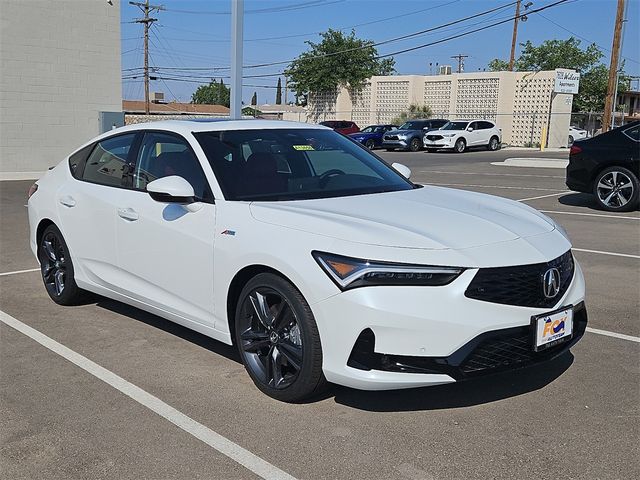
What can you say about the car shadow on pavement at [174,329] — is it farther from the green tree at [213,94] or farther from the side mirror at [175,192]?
the green tree at [213,94]

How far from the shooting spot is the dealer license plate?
358 cm

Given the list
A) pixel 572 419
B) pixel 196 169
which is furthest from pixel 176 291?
pixel 572 419

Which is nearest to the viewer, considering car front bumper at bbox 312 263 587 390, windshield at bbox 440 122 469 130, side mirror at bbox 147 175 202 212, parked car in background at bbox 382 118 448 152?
car front bumper at bbox 312 263 587 390

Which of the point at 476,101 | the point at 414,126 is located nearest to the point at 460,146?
the point at 414,126

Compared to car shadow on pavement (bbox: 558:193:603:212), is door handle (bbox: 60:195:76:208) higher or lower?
higher

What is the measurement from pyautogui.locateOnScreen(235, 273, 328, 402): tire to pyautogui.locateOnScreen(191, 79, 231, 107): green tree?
130763mm

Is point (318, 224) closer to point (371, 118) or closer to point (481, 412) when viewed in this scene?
point (481, 412)

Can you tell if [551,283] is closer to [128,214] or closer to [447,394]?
[447,394]

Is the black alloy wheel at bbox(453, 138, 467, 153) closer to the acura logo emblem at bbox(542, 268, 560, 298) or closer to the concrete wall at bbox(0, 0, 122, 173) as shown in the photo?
the concrete wall at bbox(0, 0, 122, 173)

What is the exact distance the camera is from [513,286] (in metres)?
3.52

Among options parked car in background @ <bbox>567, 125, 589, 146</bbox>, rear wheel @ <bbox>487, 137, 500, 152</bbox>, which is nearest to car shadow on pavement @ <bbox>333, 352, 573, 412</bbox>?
rear wheel @ <bbox>487, 137, 500, 152</bbox>

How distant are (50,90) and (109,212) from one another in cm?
1372

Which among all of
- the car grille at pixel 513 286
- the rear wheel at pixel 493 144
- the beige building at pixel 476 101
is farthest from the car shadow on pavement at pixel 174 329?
the beige building at pixel 476 101

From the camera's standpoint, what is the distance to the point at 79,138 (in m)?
18.0
